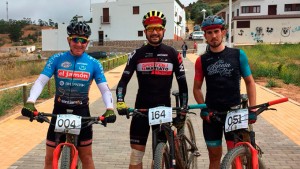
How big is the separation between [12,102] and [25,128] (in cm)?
374

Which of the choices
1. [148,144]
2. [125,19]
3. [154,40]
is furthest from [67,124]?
[125,19]

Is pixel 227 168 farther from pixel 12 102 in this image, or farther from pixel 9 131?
pixel 12 102

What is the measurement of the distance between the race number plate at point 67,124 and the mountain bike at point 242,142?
1424 mm

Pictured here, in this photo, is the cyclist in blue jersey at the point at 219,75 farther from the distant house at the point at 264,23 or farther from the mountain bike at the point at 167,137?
the distant house at the point at 264,23

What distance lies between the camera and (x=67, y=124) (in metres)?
3.32


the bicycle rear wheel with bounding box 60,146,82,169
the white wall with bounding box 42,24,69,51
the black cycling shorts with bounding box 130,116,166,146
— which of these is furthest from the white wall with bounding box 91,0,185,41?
the bicycle rear wheel with bounding box 60,146,82,169

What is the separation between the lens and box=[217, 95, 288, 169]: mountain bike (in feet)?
10.5

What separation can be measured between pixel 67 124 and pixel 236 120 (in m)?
1.66

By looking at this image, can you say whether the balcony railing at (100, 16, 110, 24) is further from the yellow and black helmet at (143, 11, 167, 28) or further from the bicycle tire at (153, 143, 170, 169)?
the bicycle tire at (153, 143, 170, 169)

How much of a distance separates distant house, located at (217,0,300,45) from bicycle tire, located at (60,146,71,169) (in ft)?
158

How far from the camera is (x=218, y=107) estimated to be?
12.7 ft

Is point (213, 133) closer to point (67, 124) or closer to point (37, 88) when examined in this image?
point (67, 124)

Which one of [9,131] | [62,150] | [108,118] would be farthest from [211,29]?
[9,131]

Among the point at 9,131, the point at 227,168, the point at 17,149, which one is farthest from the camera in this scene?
the point at 9,131
